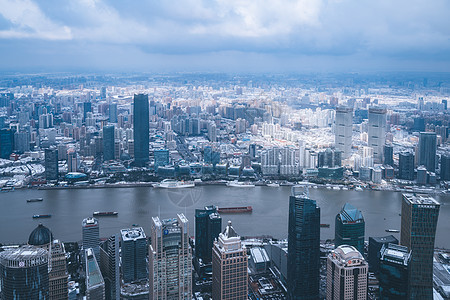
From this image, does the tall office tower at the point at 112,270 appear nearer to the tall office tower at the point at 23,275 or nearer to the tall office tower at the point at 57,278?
the tall office tower at the point at 57,278

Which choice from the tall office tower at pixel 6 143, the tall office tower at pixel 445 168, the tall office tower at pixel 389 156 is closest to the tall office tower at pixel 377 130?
the tall office tower at pixel 389 156

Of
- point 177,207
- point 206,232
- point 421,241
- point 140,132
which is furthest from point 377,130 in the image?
point 421,241

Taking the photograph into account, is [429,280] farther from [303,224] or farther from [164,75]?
[164,75]

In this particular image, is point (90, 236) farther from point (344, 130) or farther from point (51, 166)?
point (344, 130)

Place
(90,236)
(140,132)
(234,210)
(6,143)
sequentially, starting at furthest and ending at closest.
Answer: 1. (6,143)
2. (140,132)
3. (234,210)
4. (90,236)

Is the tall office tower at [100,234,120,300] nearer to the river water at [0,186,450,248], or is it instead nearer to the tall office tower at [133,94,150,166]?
the river water at [0,186,450,248]

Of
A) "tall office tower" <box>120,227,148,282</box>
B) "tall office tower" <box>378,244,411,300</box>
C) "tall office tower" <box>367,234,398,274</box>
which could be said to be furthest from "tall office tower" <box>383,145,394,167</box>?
"tall office tower" <box>120,227,148,282</box>
